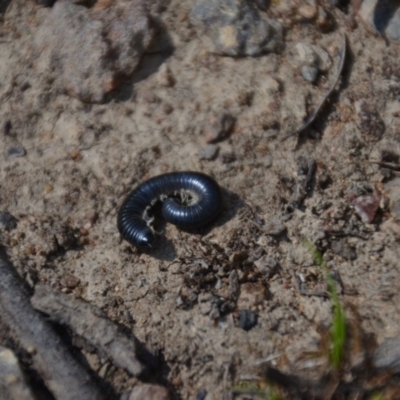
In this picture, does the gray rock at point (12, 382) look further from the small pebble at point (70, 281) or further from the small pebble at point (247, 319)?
the small pebble at point (247, 319)

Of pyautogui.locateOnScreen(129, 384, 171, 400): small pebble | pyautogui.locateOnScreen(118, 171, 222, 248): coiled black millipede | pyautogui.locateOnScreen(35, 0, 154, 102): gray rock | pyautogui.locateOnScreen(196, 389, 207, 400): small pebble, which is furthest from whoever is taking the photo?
pyautogui.locateOnScreen(35, 0, 154, 102): gray rock

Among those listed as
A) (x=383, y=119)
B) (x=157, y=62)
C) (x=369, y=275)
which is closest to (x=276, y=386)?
(x=369, y=275)

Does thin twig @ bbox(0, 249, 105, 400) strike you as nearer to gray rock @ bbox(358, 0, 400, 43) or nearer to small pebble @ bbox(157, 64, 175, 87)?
small pebble @ bbox(157, 64, 175, 87)

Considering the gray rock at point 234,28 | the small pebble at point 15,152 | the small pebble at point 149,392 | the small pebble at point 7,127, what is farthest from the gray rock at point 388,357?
the small pebble at point 7,127

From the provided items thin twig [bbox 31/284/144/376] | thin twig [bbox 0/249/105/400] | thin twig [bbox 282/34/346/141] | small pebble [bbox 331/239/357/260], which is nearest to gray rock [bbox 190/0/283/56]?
thin twig [bbox 282/34/346/141]

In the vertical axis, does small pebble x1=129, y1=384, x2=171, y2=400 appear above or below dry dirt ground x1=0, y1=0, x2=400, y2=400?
below
